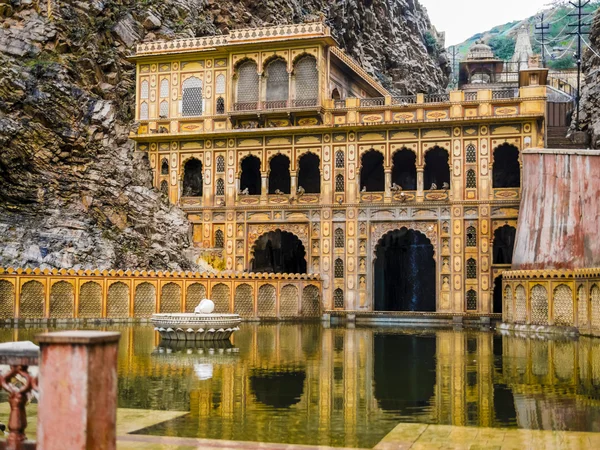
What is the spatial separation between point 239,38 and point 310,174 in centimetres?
793

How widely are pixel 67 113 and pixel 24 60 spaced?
10.8 feet

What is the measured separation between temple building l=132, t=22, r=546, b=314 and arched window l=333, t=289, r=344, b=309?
67 millimetres

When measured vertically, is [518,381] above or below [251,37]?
below

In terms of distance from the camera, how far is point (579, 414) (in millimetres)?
9484

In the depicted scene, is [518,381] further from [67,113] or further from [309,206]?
[67,113]

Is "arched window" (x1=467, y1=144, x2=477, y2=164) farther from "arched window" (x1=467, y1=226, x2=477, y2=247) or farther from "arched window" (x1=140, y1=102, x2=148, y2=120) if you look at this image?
"arched window" (x1=140, y1=102, x2=148, y2=120)

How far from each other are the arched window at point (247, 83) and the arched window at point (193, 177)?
4.33 m

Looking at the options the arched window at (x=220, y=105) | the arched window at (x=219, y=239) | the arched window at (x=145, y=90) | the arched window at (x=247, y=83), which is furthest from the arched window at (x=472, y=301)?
the arched window at (x=145, y=90)

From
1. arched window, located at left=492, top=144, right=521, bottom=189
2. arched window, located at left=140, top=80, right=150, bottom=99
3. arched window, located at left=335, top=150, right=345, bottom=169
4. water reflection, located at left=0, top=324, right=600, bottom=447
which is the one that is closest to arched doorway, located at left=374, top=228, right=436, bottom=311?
arched window, located at left=492, top=144, right=521, bottom=189

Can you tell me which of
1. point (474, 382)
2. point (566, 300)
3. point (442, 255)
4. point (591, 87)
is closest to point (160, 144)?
point (442, 255)

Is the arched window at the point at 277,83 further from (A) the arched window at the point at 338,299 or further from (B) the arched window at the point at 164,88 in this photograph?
(A) the arched window at the point at 338,299

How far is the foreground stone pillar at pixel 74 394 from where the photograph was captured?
5359 mm

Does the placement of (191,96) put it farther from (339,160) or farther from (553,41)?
(553,41)

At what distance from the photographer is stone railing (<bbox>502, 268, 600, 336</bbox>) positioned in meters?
22.7
